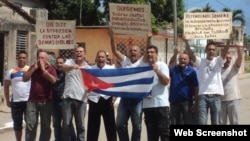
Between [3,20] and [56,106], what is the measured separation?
11.6m

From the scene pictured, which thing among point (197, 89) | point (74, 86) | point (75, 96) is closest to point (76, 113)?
point (75, 96)

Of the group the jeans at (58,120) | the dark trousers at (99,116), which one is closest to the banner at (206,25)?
the dark trousers at (99,116)

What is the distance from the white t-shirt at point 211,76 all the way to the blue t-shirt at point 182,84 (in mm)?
153

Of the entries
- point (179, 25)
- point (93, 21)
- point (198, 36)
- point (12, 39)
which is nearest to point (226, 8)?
point (179, 25)

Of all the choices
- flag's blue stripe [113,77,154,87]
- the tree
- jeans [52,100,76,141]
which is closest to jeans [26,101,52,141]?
jeans [52,100,76,141]

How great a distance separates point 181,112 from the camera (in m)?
8.78

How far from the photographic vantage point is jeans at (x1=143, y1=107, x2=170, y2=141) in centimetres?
812

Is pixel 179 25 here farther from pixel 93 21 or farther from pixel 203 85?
pixel 203 85

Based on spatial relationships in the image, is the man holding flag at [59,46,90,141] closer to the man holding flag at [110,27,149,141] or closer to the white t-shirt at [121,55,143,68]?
the white t-shirt at [121,55,143,68]

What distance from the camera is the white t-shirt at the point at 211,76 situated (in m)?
8.74

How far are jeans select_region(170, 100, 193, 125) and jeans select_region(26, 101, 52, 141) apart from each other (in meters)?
2.13

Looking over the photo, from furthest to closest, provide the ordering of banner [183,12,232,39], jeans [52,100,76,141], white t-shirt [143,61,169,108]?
banner [183,12,232,39] → jeans [52,100,76,141] → white t-shirt [143,61,169,108]

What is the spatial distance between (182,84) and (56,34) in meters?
3.13

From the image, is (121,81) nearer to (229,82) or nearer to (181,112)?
(181,112)
